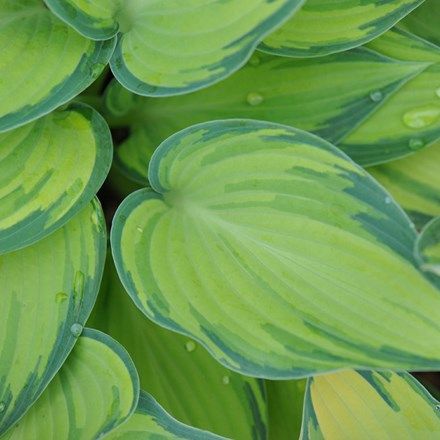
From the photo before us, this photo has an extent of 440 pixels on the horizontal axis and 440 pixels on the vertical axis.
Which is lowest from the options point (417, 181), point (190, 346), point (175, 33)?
point (190, 346)

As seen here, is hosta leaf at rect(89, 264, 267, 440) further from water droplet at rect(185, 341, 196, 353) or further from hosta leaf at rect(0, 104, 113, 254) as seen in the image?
hosta leaf at rect(0, 104, 113, 254)

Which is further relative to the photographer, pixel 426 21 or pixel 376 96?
pixel 426 21

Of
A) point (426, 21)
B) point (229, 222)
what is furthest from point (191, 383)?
point (426, 21)

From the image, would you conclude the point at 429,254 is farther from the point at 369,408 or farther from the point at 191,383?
the point at 191,383

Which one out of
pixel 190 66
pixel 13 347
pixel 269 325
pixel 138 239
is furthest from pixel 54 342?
pixel 190 66

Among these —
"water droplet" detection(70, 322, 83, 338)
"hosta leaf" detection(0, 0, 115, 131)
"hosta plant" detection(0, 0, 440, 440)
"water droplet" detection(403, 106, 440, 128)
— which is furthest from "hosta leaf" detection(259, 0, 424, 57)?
"water droplet" detection(70, 322, 83, 338)

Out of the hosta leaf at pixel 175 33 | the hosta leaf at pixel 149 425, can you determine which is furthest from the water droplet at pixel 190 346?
the hosta leaf at pixel 175 33

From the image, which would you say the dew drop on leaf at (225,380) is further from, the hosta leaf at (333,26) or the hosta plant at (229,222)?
the hosta leaf at (333,26)
